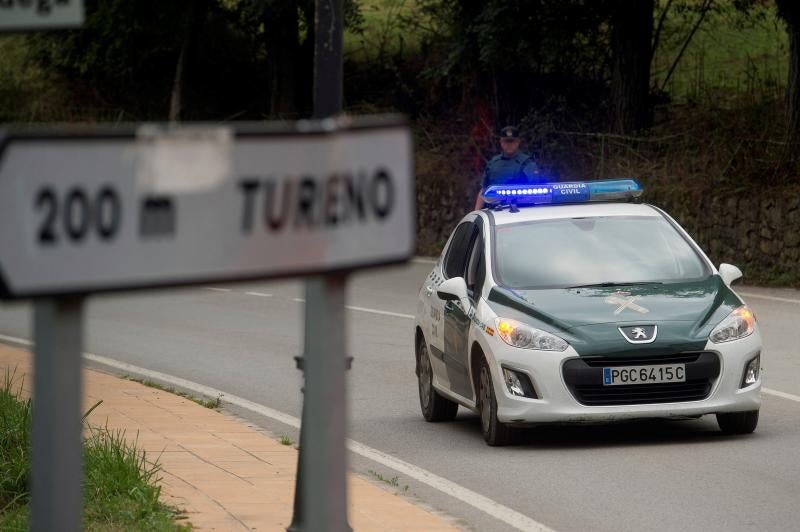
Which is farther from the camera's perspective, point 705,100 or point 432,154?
point 432,154

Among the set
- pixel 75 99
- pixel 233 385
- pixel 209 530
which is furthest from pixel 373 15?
pixel 209 530

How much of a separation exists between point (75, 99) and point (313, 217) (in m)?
45.3

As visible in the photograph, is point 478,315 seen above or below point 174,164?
below

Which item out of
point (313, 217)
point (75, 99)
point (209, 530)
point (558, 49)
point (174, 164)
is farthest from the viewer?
point (75, 99)

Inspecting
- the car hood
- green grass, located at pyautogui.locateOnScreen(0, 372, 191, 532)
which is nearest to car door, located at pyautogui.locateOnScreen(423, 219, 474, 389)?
the car hood

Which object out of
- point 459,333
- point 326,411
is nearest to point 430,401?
point 459,333

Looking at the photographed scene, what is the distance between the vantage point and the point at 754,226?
24469 millimetres

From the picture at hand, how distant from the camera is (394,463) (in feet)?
33.9

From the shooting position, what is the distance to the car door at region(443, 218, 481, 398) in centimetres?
1136

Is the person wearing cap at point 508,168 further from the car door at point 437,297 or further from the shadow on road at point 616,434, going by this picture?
the shadow on road at point 616,434

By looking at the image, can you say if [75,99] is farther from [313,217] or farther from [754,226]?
[313,217]

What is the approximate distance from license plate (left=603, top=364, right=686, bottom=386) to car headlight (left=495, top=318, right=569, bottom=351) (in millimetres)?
330

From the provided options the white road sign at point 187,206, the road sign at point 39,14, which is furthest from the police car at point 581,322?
the white road sign at point 187,206

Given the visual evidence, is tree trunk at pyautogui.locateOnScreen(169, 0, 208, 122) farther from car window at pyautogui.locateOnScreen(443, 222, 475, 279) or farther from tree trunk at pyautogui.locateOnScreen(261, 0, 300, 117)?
car window at pyautogui.locateOnScreen(443, 222, 475, 279)
